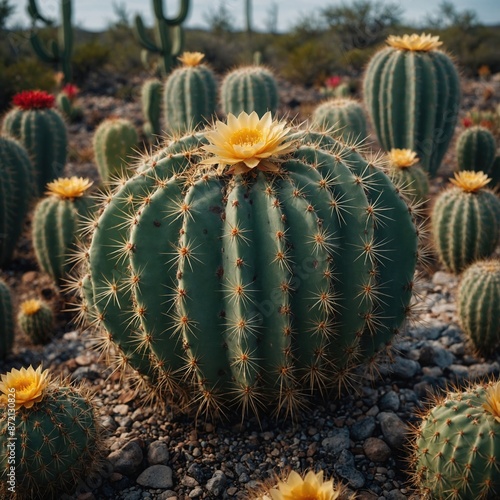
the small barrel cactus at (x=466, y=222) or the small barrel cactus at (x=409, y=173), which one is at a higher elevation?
the small barrel cactus at (x=409, y=173)

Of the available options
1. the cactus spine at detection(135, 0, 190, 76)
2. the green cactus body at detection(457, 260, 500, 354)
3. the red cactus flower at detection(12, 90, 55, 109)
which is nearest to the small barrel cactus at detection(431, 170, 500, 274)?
the green cactus body at detection(457, 260, 500, 354)

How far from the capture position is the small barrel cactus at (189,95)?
6301 millimetres

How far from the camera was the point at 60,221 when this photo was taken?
4.43 metres

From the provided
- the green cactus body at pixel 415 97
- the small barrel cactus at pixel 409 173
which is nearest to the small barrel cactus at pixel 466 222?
the small barrel cactus at pixel 409 173

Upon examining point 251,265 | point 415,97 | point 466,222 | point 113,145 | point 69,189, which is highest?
point 415,97

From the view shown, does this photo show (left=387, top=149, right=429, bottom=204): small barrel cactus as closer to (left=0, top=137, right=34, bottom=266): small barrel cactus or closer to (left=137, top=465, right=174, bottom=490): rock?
(left=137, top=465, right=174, bottom=490): rock

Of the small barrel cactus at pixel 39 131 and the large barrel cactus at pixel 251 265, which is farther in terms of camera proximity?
the small barrel cactus at pixel 39 131

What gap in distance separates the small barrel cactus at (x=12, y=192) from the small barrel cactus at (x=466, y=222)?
3361mm

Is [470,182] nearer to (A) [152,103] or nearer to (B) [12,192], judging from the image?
(B) [12,192]

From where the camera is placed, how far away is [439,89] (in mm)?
5703

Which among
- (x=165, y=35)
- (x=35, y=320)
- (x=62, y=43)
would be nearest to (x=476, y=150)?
(x=35, y=320)

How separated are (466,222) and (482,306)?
0.97 metres

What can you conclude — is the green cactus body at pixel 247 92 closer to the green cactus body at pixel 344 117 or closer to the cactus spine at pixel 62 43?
the green cactus body at pixel 344 117

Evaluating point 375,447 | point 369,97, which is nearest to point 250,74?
point 369,97
